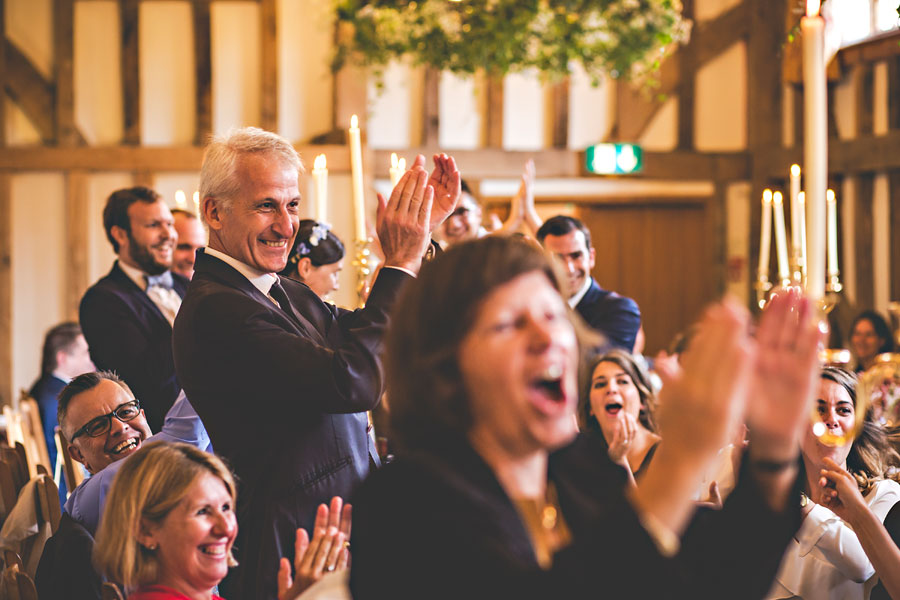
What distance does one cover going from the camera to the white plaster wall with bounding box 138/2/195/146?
8125mm

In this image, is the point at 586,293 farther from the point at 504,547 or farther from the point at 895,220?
the point at 895,220

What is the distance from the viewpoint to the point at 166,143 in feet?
26.8

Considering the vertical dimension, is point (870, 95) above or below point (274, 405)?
above

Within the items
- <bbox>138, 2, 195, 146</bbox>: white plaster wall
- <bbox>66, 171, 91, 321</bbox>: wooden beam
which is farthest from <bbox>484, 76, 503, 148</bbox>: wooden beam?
<bbox>66, 171, 91, 321</bbox>: wooden beam

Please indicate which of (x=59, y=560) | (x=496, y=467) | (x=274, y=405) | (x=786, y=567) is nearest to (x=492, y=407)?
(x=496, y=467)

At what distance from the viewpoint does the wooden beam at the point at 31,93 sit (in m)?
8.00

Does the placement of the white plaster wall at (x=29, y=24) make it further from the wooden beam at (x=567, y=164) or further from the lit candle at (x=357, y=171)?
the lit candle at (x=357, y=171)

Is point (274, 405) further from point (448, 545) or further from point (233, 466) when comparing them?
point (448, 545)

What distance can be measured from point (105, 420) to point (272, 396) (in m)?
1.16

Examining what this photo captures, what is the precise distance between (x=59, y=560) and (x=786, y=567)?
1.70 meters

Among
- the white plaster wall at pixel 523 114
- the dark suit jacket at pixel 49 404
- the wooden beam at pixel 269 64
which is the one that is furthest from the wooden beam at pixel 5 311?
the white plaster wall at pixel 523 114

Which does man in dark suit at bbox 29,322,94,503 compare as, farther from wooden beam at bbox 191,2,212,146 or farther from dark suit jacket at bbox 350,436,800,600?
dark suit jacket at bbox 350,436,800,600

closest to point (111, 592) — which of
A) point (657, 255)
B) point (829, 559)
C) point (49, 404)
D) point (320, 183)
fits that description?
point (320, 183)

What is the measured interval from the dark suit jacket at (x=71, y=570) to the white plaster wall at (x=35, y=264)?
237 inches
